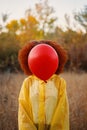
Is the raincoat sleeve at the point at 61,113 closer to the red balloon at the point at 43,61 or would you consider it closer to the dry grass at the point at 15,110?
the red balloon at the point at 43,61

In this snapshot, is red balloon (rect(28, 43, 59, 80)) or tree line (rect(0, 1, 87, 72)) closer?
red balloon (rect(28, 43, 59, 80))

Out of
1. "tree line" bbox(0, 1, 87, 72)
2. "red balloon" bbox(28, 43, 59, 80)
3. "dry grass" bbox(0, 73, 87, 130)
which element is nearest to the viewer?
"red balloon" bbox(28, 43, 59, 80)

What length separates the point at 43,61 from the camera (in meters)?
3.22

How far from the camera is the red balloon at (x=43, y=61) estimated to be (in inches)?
127

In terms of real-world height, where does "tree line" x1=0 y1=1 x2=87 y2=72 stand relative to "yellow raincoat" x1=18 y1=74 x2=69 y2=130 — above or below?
above

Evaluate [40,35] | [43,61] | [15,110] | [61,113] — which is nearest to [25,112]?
[61,113]

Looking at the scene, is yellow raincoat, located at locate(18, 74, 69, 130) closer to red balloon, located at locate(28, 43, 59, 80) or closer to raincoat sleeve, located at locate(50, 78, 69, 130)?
raincoat sleeve, located at locate(50, 78, 69, 130)

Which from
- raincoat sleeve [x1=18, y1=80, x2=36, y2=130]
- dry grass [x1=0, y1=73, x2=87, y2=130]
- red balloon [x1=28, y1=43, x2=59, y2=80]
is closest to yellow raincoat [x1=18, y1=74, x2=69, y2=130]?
raincoat sleeve [x1=18, y1=80, x2=36, y2=130]

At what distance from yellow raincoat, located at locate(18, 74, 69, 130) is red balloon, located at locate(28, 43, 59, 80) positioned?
31 centimetres

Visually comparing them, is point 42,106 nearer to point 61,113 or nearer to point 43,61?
point 61,113

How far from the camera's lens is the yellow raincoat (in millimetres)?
3590

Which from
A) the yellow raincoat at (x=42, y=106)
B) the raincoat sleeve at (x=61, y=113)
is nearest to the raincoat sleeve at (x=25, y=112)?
the yellow raincoat at (x=42, y=106)

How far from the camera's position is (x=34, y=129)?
360 cm

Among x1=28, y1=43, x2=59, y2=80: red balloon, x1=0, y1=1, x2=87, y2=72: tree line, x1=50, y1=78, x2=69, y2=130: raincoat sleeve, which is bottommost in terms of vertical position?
x1=50, y1=78, x2=69, y2=130: raincoat sleeve
